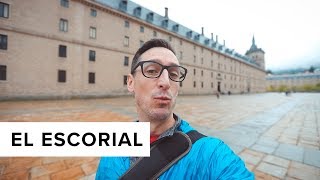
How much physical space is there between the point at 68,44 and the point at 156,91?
67.9 ft

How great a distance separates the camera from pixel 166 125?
1246mm

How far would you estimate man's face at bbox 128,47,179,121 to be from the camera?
1198 mm

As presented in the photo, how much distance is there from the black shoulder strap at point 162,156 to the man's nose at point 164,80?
0.36 metres

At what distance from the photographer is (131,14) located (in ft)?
81.2

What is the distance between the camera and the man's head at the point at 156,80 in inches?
47.4

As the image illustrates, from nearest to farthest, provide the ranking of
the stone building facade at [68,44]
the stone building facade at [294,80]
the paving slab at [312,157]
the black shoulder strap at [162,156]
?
the black shoulder strap at [162,156] < the paving slab at [312,157] < the stone building facade at [68,44] < the stone building facade at [294,80]

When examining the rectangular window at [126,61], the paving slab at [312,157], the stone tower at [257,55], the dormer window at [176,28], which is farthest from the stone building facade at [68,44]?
the stone tower at [257,55]

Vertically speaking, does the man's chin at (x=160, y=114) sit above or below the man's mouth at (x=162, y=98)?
below

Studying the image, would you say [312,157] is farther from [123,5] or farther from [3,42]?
[123,5]

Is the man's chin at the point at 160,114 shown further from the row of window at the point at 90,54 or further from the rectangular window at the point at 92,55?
the rectangular window at the point at 92,55

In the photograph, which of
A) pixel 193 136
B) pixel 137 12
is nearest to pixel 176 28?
pixel 137 12

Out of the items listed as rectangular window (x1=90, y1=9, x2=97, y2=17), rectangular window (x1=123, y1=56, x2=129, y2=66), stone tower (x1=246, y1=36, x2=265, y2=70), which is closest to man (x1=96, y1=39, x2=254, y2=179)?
rectangular window (x1=90, y1=9, x2=97, y2=17)

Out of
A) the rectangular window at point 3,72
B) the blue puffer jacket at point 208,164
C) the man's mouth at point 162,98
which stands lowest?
the blue puffer jacket at point 208,164

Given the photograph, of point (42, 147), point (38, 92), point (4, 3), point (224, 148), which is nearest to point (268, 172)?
point (224, 148)
